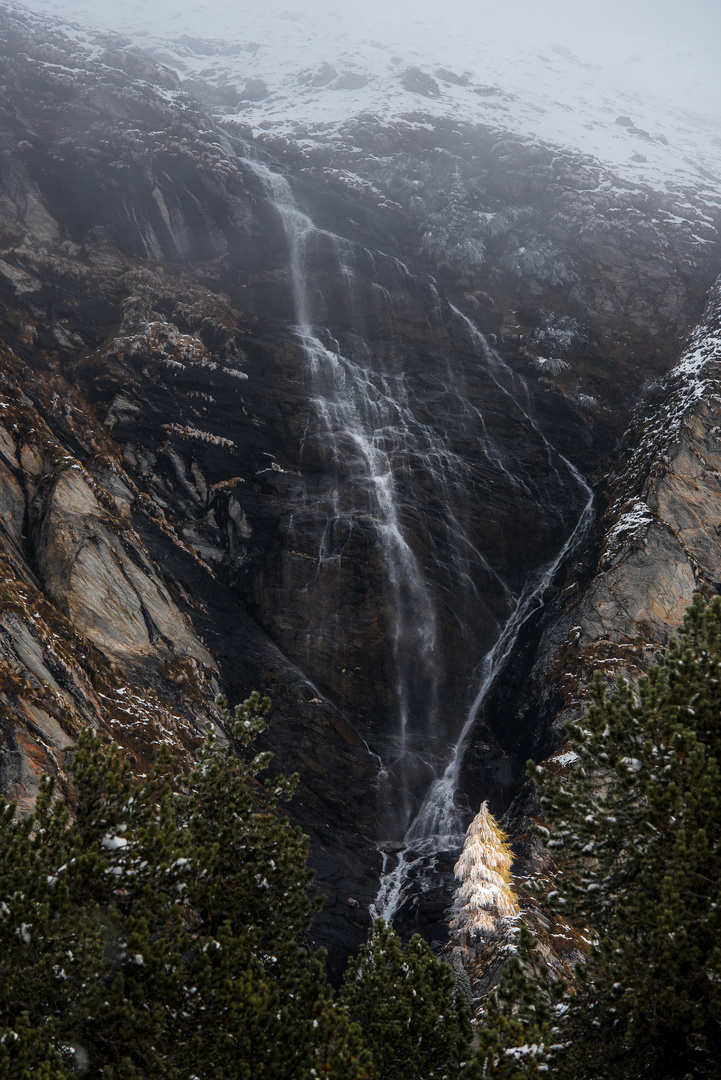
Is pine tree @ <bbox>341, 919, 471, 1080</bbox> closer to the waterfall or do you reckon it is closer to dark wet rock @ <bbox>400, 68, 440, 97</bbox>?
the waterfall

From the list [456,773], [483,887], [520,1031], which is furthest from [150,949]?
[456,773]

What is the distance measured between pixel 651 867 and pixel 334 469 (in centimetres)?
2838

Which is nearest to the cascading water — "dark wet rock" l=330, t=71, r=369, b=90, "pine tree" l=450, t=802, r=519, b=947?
"pine tree" l=450, t=802, r=519, b=947

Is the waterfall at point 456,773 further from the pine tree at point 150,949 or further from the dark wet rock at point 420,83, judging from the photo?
the dark wet rock at point 420,83

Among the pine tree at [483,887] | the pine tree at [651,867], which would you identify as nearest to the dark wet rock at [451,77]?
the pine tree at [483,887]

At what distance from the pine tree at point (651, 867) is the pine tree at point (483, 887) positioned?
357 inches

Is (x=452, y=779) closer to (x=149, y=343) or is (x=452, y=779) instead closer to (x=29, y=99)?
(x=149, y=343)

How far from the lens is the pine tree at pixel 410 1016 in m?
9.84

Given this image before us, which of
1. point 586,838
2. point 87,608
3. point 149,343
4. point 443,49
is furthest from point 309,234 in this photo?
point 443,49

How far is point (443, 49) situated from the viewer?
10100 centimetres

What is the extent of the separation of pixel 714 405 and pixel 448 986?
101 feet

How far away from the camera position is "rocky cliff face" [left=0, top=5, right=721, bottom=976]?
25141mm

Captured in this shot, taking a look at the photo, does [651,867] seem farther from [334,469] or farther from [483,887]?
[334,469]

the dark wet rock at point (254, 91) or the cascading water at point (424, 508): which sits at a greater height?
the dark wet rock at point (254, 91)
